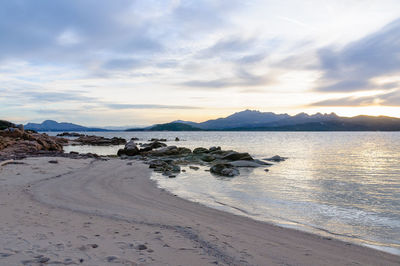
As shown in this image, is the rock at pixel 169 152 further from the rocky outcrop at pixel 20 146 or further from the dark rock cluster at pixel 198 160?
the rocky outcrop at pixel 20 146

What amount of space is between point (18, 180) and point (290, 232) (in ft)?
40.3

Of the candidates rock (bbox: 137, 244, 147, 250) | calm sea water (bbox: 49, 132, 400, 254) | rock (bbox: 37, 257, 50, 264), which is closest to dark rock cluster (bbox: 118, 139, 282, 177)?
calm sea water (bbox: 49, 132, 400, 254)

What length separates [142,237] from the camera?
595 cm

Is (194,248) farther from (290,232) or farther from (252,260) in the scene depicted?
(290,232)

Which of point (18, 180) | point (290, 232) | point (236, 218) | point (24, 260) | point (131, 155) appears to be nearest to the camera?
point (24, 260)

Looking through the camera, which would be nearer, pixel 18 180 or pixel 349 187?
pixel 18 180

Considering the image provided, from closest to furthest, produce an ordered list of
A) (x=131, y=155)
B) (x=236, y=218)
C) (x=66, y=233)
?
(x=66, y=233) → (x=236, y=218) → (x=131, y=155)

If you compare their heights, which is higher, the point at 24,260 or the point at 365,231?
the point at 24,260

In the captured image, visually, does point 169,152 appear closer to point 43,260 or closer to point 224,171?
point 224,171

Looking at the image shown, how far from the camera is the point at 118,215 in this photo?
7.93 metres

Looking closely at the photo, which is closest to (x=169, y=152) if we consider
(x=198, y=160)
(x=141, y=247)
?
(x=198, y=160)

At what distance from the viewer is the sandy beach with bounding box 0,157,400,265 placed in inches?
190

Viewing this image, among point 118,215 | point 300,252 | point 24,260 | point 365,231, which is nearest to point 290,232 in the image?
point 300,252

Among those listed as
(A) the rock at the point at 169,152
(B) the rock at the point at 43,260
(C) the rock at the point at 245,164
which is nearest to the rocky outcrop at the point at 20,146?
(A) the rock at the point at 169,152
